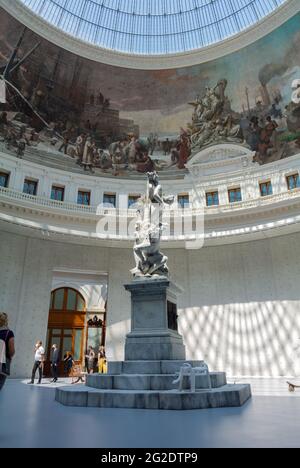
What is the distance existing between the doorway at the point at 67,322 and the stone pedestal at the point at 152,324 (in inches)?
670

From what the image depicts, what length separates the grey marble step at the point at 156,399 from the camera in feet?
21.1

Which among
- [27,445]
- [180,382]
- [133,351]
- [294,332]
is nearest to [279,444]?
[27,445]

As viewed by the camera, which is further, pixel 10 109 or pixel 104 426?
pixel 10 109

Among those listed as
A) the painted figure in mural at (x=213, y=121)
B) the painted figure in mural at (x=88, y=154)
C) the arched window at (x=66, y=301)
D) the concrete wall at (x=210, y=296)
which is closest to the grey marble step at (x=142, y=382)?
the concrete wall at (x=210, y=296)

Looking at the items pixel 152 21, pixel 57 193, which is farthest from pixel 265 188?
pixel 152 21

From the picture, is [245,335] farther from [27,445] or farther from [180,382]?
[27,445]

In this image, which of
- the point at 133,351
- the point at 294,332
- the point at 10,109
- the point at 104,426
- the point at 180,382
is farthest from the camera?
the point at 10,109

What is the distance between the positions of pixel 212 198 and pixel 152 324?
60.4 feet

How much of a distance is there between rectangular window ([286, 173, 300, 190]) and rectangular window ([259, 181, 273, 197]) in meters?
1.22

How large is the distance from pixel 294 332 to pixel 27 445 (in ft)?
68.9

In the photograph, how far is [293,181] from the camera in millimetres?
23469

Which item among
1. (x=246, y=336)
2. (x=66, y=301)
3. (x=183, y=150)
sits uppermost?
(x=183, y=150)

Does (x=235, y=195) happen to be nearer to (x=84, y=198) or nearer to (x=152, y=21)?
(x=84, y=198)

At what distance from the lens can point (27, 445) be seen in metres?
3.79
